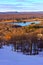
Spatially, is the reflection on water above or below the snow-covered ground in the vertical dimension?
above

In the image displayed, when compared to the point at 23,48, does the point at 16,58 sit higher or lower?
lower

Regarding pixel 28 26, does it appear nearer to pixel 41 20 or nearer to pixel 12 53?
pixel 41 20

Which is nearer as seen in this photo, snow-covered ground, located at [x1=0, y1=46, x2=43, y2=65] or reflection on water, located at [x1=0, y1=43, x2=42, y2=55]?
snow-covered ground, located at [x1=0, y1=46, x2=43, y2=65]

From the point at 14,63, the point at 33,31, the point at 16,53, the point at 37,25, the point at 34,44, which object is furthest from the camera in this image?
the point at 37,25

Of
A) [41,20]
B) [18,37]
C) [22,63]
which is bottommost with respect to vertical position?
[22,63]

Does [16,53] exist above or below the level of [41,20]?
below

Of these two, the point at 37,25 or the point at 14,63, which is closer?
the point at 14,63

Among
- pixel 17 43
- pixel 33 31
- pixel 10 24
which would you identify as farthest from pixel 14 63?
pixel 10 24

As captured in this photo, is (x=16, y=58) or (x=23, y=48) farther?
(x=23, y=48)
